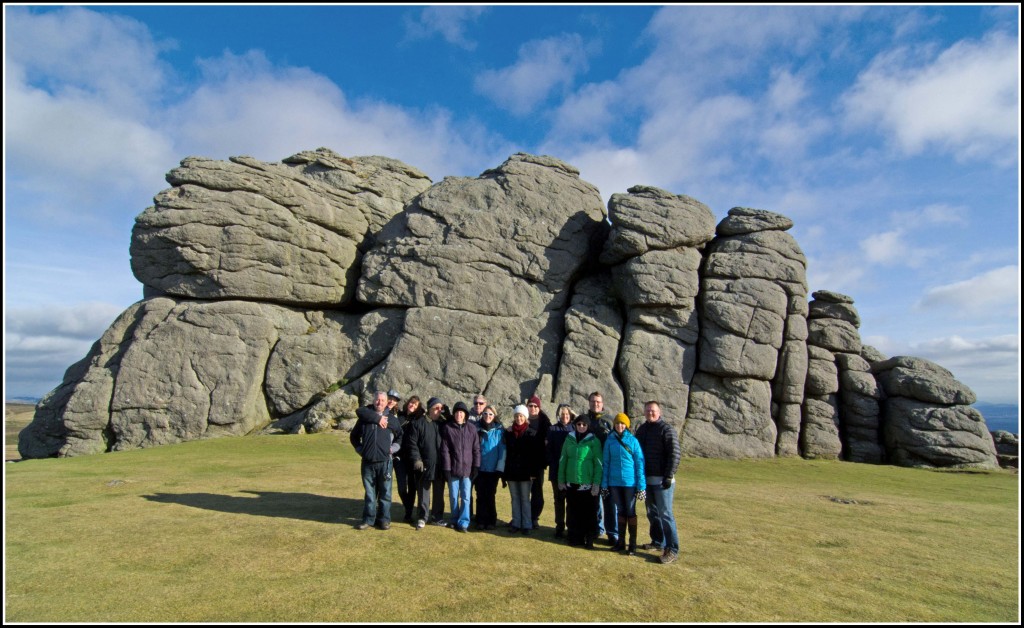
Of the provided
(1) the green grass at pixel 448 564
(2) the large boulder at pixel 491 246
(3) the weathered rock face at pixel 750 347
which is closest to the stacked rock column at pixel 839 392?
(3) the weathered rock face at pixel 750 347

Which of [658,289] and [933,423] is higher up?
[658,289]

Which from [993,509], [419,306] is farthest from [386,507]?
[419,306]

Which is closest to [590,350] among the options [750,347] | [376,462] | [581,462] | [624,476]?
[750,347]

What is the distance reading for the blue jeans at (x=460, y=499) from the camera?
14391mm

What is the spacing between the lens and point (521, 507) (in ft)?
48.2

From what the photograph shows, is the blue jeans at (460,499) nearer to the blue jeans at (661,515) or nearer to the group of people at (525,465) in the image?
the group of people at (525,465)

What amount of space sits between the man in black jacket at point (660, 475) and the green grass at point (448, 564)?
500 millimetres

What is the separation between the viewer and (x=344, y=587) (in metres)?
10.0

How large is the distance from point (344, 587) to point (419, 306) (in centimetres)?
3152

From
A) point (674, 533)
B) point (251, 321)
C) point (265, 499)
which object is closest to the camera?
point (674, 533)

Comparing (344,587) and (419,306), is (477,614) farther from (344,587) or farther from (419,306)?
(419,306)

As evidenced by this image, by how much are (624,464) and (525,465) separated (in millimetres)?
2759

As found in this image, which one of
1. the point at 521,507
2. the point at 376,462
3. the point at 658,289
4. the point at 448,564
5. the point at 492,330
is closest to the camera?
the point at 448,564

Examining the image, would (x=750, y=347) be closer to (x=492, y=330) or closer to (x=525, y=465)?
(x=492, y=330)
